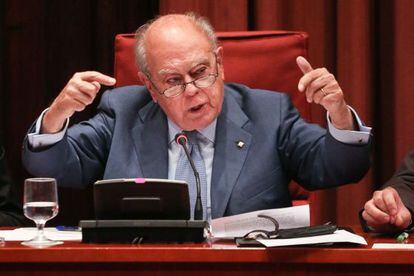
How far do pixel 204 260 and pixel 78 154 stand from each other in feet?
3.49

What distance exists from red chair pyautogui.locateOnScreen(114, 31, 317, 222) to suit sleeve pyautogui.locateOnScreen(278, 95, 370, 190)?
105mm

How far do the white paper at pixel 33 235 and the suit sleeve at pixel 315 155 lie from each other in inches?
31.5

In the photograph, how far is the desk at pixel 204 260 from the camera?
1.52 m

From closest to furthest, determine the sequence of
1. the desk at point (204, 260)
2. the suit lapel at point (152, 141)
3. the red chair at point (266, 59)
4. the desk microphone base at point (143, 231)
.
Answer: the desk at point (204, 260) < the desk microphone base at point (143, 231) < the suit lapel at point (152, 141) < the red chair at point (266, 59)

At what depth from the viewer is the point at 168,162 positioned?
8.14 ft

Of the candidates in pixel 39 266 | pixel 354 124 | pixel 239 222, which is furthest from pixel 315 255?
pixel 354 124

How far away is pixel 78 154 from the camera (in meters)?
2.50

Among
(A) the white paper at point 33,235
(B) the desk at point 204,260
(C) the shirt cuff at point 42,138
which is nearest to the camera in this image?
(B) the desk at point 204,260

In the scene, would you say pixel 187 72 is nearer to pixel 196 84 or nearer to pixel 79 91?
pixel 196 84

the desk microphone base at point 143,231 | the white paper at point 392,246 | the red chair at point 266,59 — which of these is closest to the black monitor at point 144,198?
the desk microphone base at point 143,231

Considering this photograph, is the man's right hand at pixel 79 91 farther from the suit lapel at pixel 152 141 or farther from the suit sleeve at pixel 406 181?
the suit sleeve at pixel 406 181

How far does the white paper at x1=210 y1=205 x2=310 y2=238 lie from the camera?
1767 millimetres

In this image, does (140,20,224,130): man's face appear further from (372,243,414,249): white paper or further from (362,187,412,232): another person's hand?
(372,243,414,249): white paper

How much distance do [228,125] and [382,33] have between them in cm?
96
